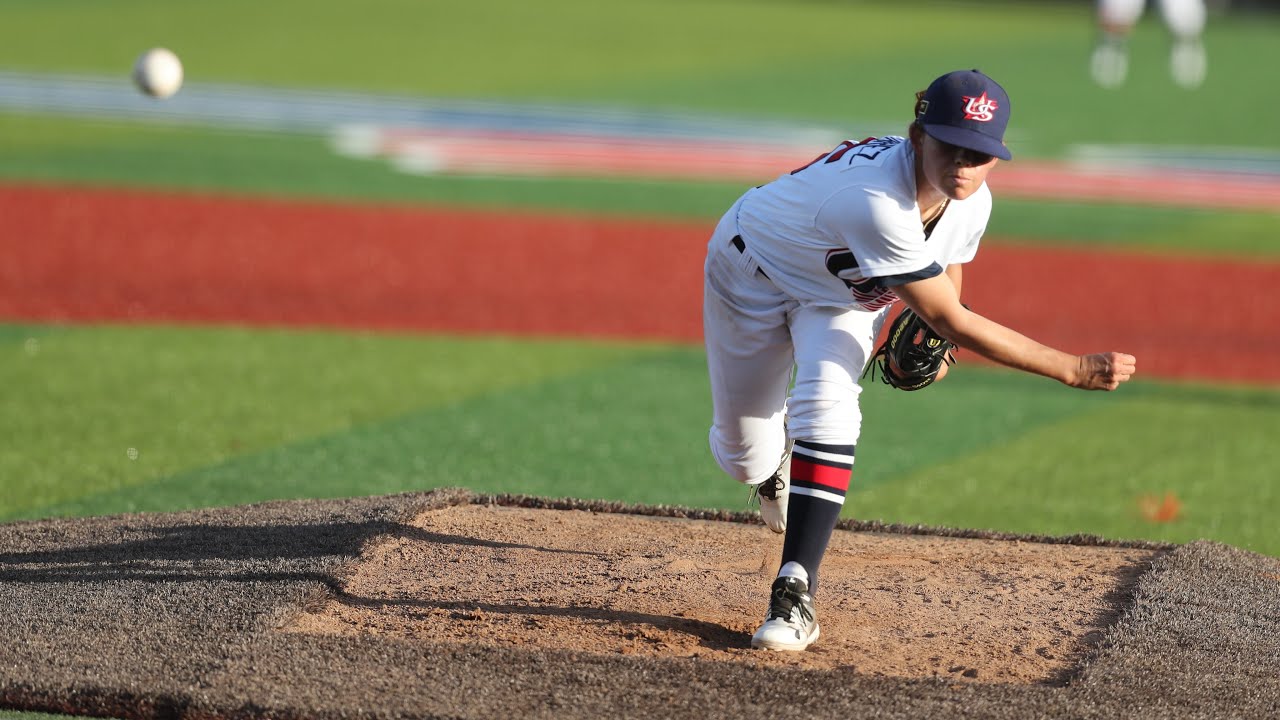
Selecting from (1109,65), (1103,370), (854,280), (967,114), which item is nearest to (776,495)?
(854,280)

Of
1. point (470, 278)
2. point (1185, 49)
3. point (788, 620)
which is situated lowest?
point (788, 620)

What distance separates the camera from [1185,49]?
32094mm

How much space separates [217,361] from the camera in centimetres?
930

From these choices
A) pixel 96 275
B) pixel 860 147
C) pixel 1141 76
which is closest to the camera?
pixel 860 147

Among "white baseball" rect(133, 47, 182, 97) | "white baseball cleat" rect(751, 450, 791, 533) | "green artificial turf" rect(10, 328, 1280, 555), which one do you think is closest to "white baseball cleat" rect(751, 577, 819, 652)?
"white baseball cleat" rect(751, 450, 791, 533)

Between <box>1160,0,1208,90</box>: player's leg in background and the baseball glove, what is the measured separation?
24.2m

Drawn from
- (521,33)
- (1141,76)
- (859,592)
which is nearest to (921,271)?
(859,592)

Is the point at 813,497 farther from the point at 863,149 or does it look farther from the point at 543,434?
the point at 543,434

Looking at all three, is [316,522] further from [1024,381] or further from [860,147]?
[1024,381]

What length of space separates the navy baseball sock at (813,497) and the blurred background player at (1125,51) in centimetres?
2377

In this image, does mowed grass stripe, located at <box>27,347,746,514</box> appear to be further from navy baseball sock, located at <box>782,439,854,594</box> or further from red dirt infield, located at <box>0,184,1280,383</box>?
navy baseball sock, located at <box>782,439,854,594</box>

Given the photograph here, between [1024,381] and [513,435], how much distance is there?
339 centimetres

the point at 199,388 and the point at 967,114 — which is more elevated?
the point at 967,114

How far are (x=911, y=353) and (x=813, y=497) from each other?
764mm
